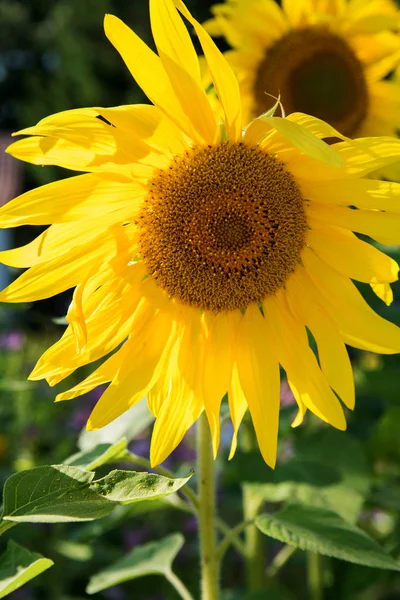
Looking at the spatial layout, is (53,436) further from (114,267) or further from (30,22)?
(30,22)

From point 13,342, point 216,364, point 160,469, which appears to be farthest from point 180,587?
point 13,342

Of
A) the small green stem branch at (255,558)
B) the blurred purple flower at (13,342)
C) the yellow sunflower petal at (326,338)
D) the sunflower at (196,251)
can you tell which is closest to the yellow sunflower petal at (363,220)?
the sunflower at (196,251)

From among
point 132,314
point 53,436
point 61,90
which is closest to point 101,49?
point 61,90

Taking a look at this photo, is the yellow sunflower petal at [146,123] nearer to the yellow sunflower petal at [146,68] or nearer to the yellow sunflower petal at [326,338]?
the yellow sunflower petal at [146,68]

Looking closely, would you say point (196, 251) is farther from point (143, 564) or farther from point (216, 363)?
point (143, 564)

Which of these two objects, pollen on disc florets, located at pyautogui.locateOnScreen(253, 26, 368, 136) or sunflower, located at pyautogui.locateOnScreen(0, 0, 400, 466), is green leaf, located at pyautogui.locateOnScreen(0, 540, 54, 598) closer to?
sunflower, located at pyautogui.locateOnScreen(0, 0, 400, 466)
